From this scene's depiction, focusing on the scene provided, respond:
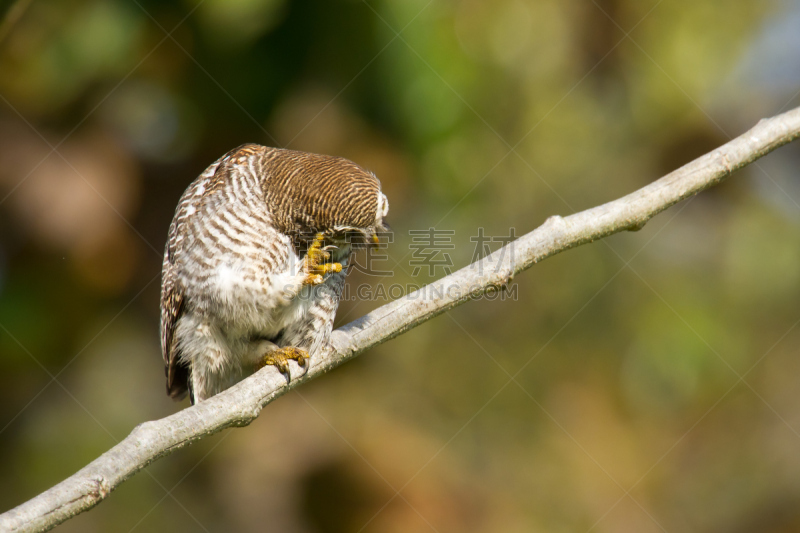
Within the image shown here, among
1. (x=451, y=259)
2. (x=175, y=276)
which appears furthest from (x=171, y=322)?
(x=451, y=259)

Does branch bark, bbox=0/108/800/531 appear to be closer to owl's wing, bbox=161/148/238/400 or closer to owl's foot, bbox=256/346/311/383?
owl's foot, bbox=256/346/311/383

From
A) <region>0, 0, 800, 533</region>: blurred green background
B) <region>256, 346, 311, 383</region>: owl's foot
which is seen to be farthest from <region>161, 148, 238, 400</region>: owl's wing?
<region>0, 0, 800, 533</region>: blurred green background

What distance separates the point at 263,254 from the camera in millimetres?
3770

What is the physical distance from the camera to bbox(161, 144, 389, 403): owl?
12.1ft

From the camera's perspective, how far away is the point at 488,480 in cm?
823

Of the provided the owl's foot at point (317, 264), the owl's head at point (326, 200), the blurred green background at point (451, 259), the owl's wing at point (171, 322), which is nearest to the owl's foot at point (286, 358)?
the owl's foot at point (317, 264)

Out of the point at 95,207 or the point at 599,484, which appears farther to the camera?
the point at 599,484

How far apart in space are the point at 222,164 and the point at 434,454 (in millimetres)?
4357

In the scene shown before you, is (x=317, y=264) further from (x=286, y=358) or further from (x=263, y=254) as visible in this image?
(x=286, y=358)

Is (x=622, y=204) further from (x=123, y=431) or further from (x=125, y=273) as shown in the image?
(x=123, y=431)

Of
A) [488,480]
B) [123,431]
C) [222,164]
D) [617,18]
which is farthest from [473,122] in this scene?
[123,431]

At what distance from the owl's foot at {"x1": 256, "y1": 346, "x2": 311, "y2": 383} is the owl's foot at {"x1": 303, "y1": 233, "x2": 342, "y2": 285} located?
383 millimetres

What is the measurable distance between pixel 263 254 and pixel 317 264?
0.31 meters

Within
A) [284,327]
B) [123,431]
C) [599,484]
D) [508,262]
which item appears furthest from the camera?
[599,484]
